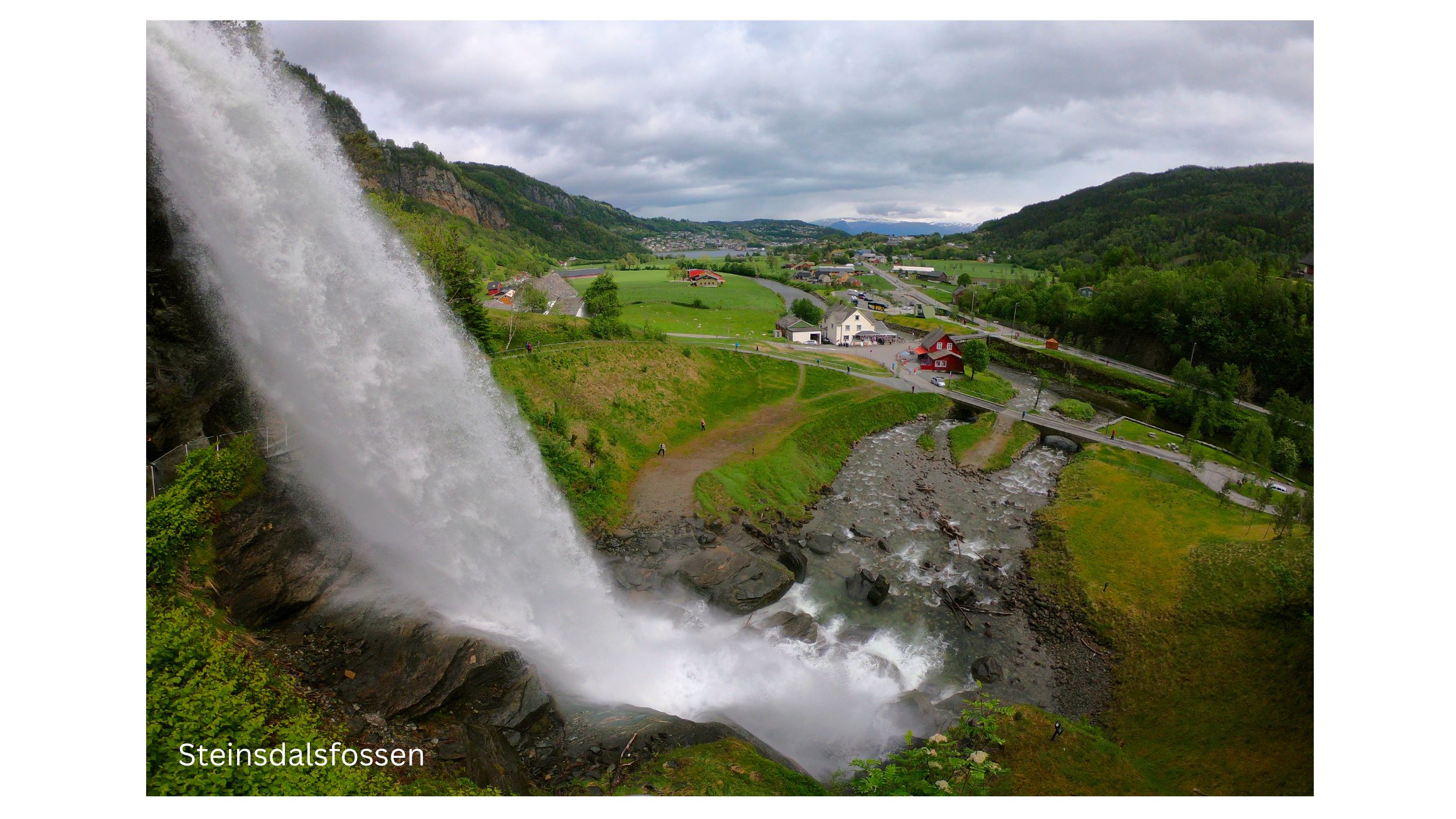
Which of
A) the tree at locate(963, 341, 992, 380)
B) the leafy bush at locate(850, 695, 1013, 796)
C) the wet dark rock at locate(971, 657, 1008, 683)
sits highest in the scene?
the tree at locate(963, 341, 992, 380)

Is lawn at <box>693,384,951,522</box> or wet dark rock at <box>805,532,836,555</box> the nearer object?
wet dark rock at <box>805,532,836,555</box>

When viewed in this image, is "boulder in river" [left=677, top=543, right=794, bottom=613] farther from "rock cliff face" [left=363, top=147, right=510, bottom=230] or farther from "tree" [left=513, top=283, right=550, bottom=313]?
"rock cliff face" [left=363, top=147, right=510, bottom=230]

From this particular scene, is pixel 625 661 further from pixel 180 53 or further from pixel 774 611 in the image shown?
pixel 180 53

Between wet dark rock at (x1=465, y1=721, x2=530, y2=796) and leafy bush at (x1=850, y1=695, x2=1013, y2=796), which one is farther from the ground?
wet dark rock at (x1=465, y1=721, x2=530, y2=796)

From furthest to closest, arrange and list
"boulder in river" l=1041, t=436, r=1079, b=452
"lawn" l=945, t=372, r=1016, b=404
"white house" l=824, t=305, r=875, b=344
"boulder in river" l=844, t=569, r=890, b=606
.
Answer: "white house" l=824, t=305, r=875, b=344, "lawn" l=945, t=372, r=1016, b=404, "boulder in river" l=1041, t=436, r=1079, b=452, "boulder in river" l=844, t=569, r=890, b=606

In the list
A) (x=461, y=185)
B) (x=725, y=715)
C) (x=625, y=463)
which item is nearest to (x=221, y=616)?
(x=725, y=715)

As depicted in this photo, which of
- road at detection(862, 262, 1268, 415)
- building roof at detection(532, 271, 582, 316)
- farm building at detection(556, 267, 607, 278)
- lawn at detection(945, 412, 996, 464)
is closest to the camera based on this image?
lawn at detection(945, 412, 996, 464)

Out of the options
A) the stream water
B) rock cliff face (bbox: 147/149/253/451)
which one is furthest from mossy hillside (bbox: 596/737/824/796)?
rock cliff face (bbox: 147/149/253/451)
